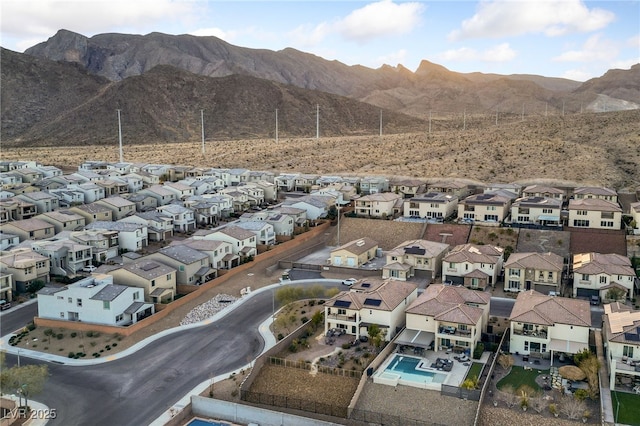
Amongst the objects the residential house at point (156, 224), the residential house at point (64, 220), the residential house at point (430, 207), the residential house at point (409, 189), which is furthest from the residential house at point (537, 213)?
the residential house at point (64, 220)

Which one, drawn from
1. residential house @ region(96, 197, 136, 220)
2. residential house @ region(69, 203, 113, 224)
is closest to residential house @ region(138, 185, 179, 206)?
residential house @ region(96, 197, 136, 220)

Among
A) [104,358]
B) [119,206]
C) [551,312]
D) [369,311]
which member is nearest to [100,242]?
[119,206]

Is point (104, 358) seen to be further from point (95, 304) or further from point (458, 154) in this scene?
point (458, 154)

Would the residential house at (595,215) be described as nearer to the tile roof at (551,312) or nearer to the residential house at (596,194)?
the residential house at (596,194)

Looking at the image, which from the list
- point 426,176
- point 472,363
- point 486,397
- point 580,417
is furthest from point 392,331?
point 426,176

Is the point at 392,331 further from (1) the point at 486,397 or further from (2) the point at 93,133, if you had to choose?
(2) the point at 93,133

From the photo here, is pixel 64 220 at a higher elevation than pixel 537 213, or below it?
below

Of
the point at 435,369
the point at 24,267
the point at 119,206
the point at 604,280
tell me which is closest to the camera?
the point at 435,369
